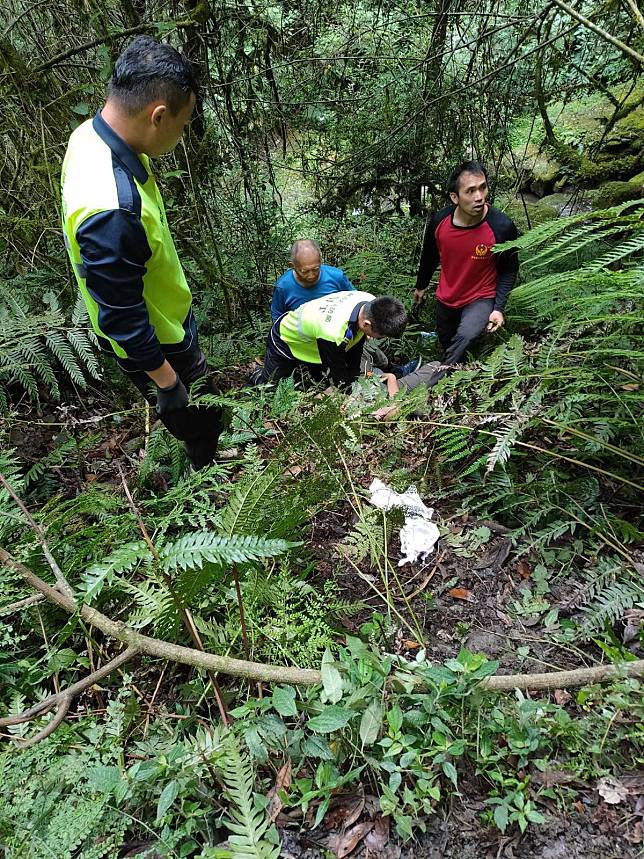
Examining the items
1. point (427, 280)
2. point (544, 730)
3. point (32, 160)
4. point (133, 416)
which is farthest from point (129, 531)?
point (427, 280)

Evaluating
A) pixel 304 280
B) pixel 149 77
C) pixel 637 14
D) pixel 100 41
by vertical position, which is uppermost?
pixel 100 41

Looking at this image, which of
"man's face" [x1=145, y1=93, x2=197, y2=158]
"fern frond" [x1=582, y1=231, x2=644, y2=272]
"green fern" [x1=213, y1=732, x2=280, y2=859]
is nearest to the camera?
"green fern" [x1=213, y1=732, x2=280, y2=859]

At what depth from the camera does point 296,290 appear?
407 centimetres

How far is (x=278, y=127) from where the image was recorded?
5.15 m

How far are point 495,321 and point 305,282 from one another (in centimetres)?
161

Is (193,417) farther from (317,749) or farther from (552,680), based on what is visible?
(552,680)

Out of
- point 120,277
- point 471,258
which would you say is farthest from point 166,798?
point 471,258

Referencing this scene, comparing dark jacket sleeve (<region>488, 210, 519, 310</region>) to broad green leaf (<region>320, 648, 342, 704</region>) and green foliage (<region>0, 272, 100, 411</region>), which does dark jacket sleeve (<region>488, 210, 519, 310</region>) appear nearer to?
green foliage (<region>0, 272, 100, 411</region>)

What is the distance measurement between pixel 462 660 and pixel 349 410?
139 cm

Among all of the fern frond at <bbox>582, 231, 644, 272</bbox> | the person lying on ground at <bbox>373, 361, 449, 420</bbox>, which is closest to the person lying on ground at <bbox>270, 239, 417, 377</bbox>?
the person lying on ground at <bbox>373, 361, 449, 420</bbox>

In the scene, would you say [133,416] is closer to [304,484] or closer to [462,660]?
[304,484]

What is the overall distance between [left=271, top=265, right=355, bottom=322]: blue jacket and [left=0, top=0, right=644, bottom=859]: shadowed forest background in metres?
0.72

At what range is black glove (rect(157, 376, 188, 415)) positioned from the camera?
2627 millimetres

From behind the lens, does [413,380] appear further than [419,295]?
No
